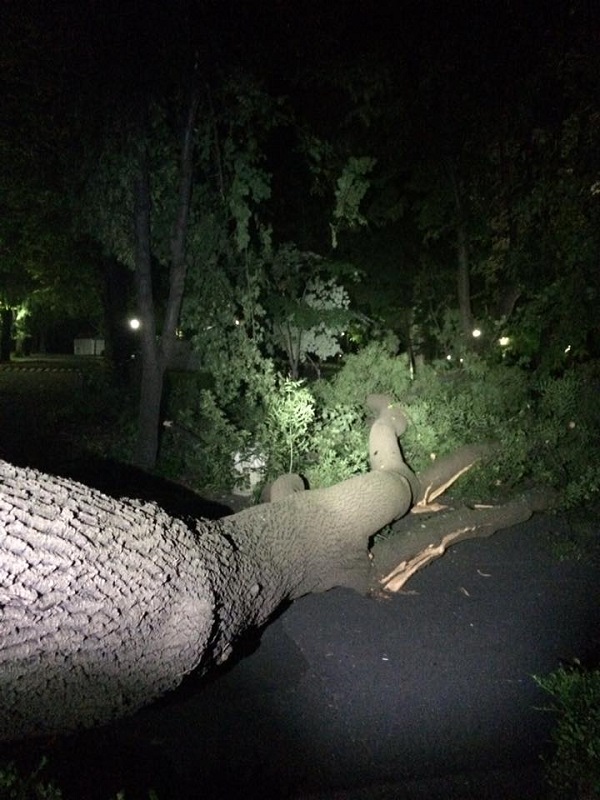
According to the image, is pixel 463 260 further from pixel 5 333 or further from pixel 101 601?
pixel 5 333

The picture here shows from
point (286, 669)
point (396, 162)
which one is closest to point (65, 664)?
point (286, 669)

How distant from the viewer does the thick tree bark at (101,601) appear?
6.65 ft

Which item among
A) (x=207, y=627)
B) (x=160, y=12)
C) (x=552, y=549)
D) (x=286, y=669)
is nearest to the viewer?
(x=207, y=627)

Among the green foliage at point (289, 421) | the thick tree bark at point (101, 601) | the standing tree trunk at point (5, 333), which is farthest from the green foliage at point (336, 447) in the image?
the standing tree trunk at point (5, 333)

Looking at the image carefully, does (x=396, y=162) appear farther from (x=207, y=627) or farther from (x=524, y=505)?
(x=207, y=627)

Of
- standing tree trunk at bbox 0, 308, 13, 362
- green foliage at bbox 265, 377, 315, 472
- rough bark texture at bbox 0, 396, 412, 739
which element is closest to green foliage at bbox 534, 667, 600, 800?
rough bark texture at bbox 0, 396, 412, 739

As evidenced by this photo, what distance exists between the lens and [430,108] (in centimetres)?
1067

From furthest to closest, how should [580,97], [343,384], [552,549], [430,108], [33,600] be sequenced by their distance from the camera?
[430,108] < [580,97] < [343,384] < [552,549] < [33,600]

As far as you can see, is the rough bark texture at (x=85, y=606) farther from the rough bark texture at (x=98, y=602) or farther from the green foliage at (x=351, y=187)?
the green foliage at (x=351, y=187)

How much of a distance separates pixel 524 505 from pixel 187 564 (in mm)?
4464

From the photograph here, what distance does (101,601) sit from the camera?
85.4 inches

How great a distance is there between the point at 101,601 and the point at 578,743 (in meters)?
2.15

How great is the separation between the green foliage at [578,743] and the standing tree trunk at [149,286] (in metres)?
6.09

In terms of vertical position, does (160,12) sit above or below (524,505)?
above
